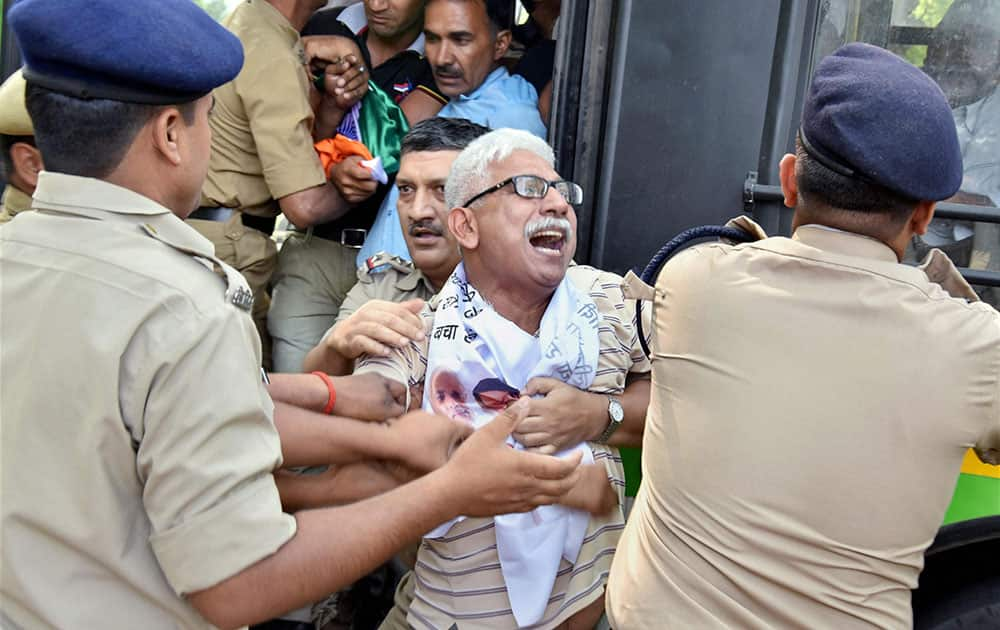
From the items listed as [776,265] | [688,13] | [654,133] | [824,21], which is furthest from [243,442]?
[824,21]

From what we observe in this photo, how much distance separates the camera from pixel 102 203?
1300mm

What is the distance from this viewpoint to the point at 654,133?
2.29 metres

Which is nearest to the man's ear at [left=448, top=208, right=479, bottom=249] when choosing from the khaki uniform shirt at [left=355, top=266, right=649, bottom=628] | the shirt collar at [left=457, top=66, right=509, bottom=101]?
the khaki uniform shirt at [left=355, top=266, right=649, bottom=628]

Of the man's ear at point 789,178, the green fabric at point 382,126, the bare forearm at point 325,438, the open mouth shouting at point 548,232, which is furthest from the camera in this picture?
the green fabric at point 382,126

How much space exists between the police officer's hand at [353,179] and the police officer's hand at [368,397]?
0.99 metres

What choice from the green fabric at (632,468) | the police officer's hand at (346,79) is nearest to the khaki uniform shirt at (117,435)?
the green fabric at (632,468)

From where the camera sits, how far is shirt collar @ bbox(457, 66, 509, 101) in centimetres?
299

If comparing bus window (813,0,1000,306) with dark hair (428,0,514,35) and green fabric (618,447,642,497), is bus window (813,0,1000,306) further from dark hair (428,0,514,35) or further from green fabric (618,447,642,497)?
dark hair (428,0,514,35)

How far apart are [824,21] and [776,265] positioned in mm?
1032

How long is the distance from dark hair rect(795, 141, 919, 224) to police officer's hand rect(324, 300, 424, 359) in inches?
35.8

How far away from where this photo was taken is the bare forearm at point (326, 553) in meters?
1.27

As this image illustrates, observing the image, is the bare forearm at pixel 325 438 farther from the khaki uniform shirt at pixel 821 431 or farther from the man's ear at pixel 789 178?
the man's ear at pixel 789 178

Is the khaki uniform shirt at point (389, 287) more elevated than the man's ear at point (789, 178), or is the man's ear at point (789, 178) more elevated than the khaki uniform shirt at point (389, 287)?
the man's ear at point (789, 178)

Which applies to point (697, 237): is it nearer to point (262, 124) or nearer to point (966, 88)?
point (966, 88)
